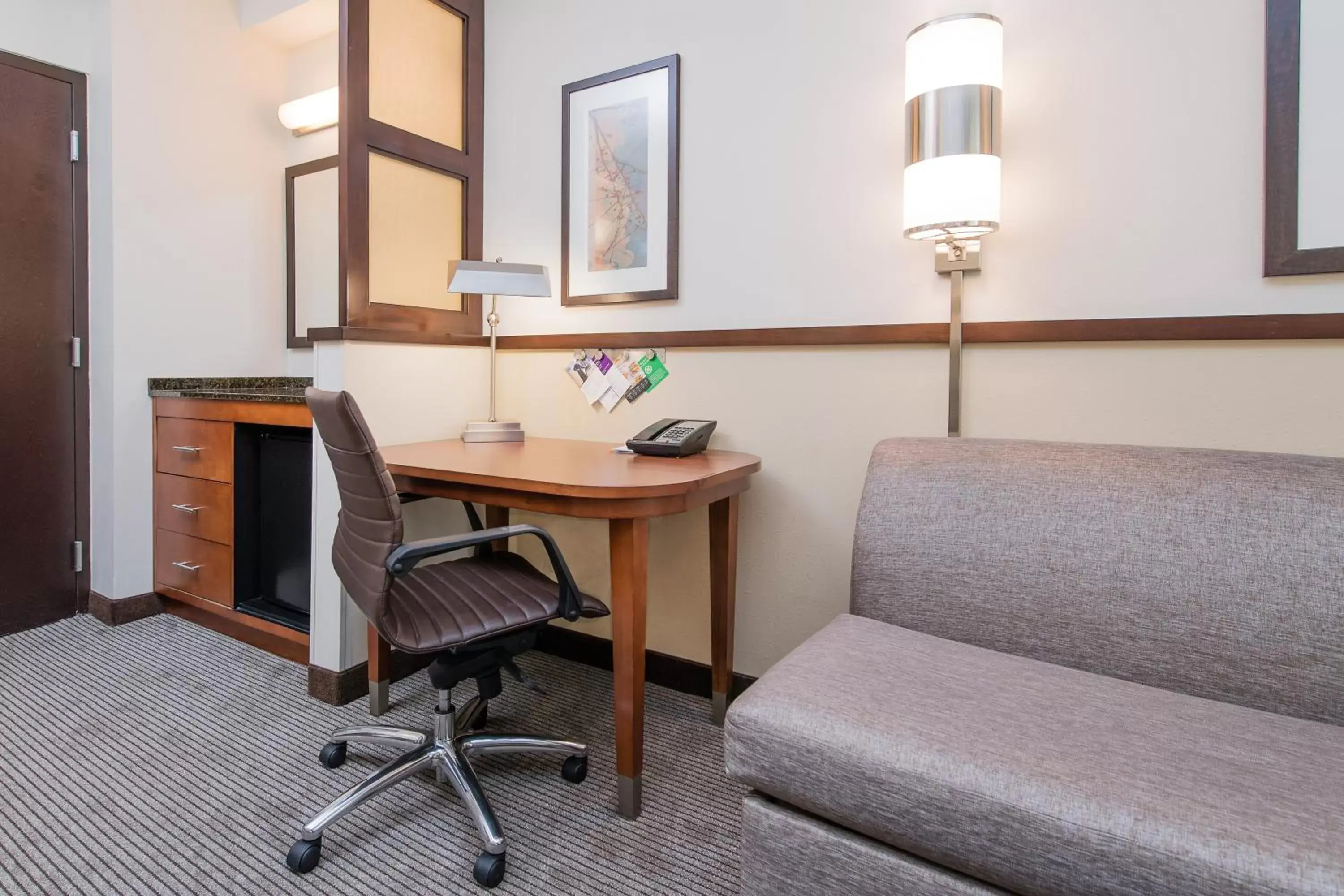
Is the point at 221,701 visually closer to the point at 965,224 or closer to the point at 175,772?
the point at 175,772

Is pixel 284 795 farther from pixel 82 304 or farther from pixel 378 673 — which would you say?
pixel 82 304

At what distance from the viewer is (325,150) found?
9.93ft

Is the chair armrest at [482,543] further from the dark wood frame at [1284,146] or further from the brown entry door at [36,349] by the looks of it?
the brown entry door at [36,349]

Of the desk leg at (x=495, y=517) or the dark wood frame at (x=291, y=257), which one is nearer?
the desk leg at (x=495, y=517)

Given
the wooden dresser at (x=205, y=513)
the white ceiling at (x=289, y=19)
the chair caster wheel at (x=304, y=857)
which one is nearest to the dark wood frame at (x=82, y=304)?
the wooden dresser at (x=205, y=513)

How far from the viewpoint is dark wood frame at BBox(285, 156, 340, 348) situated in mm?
3113

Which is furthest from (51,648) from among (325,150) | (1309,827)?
(1309,827)

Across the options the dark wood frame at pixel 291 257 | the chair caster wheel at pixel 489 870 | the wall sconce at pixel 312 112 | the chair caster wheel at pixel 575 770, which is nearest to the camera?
the chair caster wheel at pixel 489 870

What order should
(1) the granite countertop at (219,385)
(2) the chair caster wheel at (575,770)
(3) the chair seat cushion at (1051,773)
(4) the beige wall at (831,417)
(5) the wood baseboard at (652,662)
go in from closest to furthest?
(3) the chair seat cushion at (1051,773)
(4) the beige wall at (831,417)
(2) the chair caster wheel at (575,770)
(5) the wood baseboard at (652,662)
(1) the granite countertop at (219,385)

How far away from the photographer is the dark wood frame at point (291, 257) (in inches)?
123

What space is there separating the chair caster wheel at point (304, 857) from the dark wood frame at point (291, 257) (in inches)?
90.2

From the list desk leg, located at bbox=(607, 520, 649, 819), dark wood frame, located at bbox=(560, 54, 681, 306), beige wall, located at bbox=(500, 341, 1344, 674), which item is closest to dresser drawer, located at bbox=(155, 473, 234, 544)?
beige wall, located at bbox=(500, 341, 1344, 674)

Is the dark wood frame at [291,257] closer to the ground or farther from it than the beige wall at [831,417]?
farther from it

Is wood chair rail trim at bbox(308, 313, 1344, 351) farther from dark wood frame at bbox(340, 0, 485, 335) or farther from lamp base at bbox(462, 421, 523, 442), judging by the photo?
lamp base at bbox(462, 421, 523, 442)
